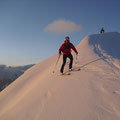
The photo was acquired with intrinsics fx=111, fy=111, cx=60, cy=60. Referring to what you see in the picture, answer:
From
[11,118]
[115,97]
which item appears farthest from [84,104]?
[11,118]

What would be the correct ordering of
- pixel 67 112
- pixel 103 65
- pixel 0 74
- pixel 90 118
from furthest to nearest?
pixel 0 74 → pixel 103 65 → pixel 67 112 → pixel 90 118

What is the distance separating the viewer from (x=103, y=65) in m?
7.18

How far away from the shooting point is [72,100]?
4.18 m

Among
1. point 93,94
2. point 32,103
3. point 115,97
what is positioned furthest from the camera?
point 32,103

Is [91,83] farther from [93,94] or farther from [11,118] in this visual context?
[11,118]

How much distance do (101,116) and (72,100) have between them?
1.18 meters

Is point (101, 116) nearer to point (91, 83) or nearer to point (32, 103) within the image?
point (91, 83)

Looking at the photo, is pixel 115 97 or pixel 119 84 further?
pixel 119 84

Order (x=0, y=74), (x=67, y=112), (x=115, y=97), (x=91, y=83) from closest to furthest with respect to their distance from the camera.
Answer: (x=67, y=112) → (x=115, y=97) → (x=91, y=83) → (x=0, y=74)

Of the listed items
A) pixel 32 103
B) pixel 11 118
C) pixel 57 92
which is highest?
pixel 57 92

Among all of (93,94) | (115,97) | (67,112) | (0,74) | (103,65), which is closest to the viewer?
(67,112)

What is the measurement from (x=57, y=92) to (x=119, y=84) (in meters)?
2.71

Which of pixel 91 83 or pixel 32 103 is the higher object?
pixel 91 83

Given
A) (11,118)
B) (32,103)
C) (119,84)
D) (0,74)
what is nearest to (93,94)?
(119,84)
